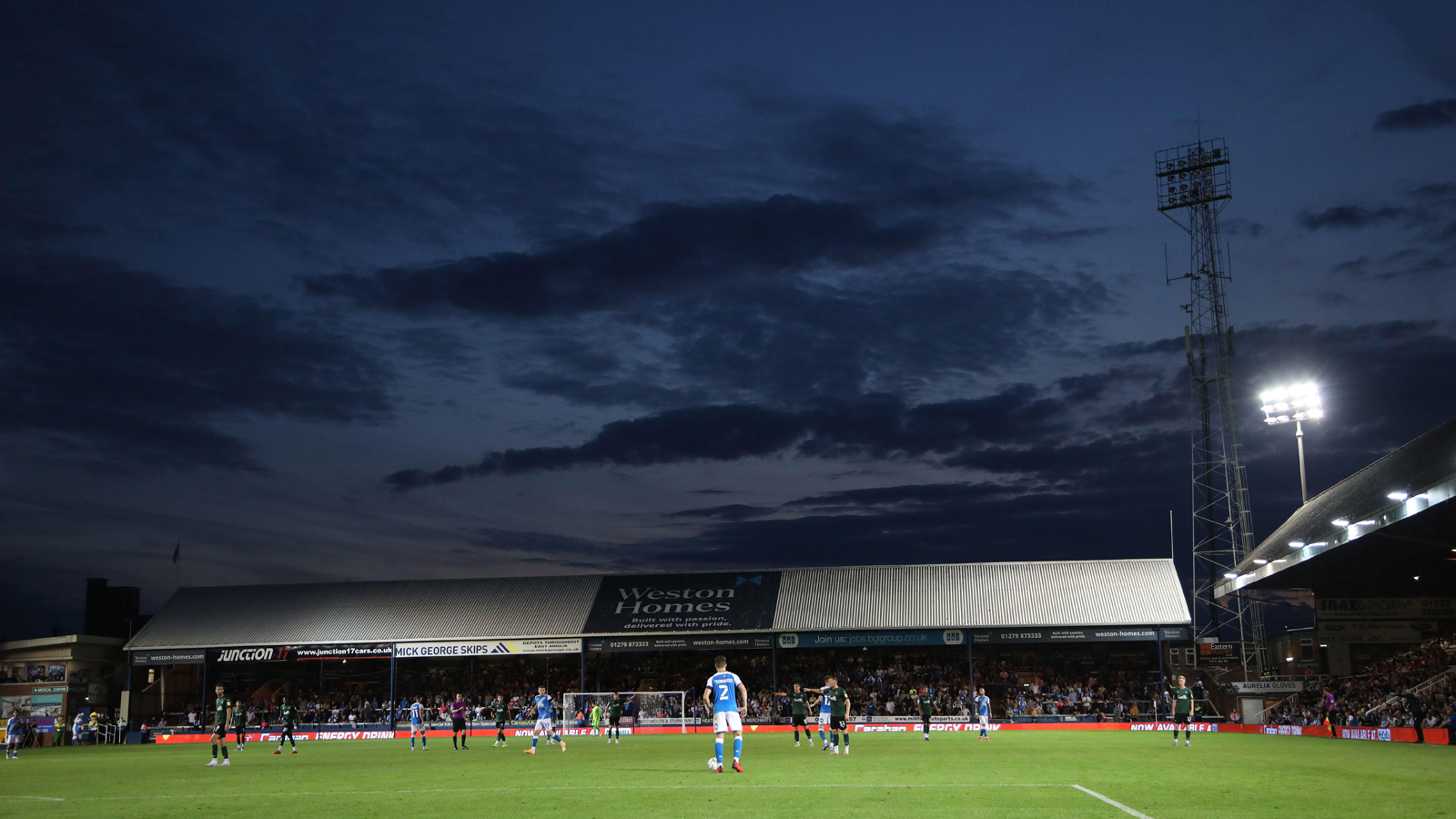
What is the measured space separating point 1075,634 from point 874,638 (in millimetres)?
8926

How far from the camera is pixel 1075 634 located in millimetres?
49125

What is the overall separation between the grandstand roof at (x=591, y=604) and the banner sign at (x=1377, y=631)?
6.32m

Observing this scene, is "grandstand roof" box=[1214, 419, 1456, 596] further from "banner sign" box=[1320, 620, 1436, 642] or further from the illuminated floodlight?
A: the illuminated floodlight

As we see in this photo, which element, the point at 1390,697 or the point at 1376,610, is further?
the point at 1376,610

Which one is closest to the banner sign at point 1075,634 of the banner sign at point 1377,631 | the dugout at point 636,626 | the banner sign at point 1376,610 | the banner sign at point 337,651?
the dugout at point 636,626

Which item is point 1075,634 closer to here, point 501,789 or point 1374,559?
point 1374,559

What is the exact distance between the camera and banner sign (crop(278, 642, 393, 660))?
5403 centimetres

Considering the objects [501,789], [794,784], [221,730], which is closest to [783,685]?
[221,730]

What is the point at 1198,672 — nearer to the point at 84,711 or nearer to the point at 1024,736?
the point at 1024,736

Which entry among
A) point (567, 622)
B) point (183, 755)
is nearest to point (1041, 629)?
point (567, 622)

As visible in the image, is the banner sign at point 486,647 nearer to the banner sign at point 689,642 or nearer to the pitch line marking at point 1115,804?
the banner sign at point 689,642

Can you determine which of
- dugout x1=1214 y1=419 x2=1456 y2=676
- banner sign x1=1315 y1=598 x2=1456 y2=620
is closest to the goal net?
dugout x1=1214 y1=419 x2=1456 y2=676

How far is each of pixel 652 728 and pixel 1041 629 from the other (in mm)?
17967

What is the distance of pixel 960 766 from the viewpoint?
22.1 metres
